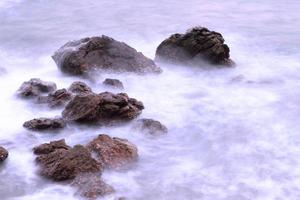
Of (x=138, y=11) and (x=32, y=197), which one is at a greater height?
(x=138, y=11)

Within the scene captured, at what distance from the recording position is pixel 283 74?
1159 cm

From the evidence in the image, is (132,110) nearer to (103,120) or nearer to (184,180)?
(103,120)

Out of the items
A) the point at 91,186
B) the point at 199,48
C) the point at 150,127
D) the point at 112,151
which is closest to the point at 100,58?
the point at 199,48

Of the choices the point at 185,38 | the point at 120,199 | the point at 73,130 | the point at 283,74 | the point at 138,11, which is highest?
the point at 138,11

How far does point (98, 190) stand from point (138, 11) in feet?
40.3

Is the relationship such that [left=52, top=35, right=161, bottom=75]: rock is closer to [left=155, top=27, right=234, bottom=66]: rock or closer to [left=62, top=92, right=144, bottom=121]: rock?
[left=155, top=27, right=234, bottom=66]: rock

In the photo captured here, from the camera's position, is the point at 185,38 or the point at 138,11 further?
the point at 138,11

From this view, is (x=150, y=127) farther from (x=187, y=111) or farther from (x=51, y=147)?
(x=51, y=147)

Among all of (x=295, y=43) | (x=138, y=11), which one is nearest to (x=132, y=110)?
(x=295, y=43)

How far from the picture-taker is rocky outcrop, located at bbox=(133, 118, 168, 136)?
27.5 ft

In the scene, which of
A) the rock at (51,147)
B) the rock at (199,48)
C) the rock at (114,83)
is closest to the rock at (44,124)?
the rock at (51,147)

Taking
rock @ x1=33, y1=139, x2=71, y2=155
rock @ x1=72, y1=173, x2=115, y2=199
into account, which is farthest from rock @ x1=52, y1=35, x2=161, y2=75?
rock @ x1=72, y1=173, x2=115, y2=199

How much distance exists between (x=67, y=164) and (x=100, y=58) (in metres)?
4.51

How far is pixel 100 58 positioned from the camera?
11.2 m
